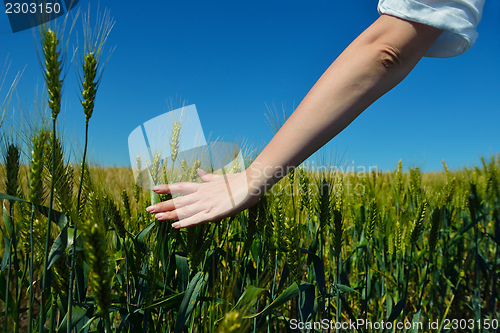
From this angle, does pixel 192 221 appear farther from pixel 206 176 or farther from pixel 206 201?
pixel 206 176

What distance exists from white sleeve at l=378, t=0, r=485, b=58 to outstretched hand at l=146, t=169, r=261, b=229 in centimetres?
70

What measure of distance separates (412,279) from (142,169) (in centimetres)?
186

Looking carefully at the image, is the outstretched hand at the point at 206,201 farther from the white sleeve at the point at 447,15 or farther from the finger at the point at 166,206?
the white sleeve at the point at 447,15

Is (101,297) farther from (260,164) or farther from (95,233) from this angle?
(260,164)

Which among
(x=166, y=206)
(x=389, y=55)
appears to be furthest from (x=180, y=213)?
(x=389, y=55)

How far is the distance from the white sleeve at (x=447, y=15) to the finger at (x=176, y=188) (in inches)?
36.1

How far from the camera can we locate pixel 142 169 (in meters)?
1.31

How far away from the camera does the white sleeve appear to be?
0.79 meters

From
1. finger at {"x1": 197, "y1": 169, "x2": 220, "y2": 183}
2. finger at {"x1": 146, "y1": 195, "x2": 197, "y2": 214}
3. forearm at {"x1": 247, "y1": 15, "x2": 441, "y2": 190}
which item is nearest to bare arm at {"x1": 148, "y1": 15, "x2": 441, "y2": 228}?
forearm at {"x1": 247, "y1": 15, "x2": 441, "y2": 190}

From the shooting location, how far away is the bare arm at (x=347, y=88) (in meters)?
0.79

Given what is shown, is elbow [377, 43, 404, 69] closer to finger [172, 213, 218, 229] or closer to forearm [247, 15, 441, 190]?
forearm [247, 15, 441, 190]

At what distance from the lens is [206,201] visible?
100cm

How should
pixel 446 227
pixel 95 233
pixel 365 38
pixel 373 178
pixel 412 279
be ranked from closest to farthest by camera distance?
1. pixel 95 233
2. pixel 365 38
3. pixel 412 279
4. pixel 446 227
5. pixel 373 178

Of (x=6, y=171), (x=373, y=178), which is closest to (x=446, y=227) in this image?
(x=373, y=178)
